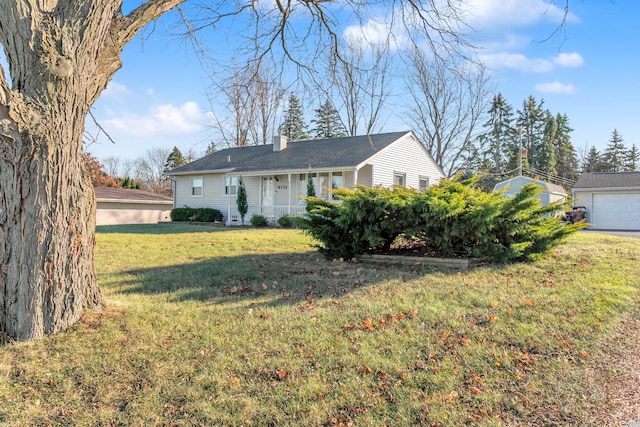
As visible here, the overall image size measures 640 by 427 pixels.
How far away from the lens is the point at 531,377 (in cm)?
295

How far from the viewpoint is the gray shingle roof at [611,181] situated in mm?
21922

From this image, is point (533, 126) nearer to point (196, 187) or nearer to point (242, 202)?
point (242, 202)

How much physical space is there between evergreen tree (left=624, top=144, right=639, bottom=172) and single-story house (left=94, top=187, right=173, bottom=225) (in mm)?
53443

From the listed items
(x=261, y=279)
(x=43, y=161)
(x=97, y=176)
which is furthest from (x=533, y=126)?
(x=43, y=161)

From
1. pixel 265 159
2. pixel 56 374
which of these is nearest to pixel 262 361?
pixel 56 374

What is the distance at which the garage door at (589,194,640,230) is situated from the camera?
21.8 m

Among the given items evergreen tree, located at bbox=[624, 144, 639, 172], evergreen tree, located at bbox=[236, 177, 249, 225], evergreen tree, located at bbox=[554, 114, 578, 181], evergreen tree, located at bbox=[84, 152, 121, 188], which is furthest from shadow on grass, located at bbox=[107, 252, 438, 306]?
evergreen tree, located at bbox=[624, 144, 639, 172]

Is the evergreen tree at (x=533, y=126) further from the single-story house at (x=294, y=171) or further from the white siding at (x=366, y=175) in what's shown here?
the white siding at (x=366, y=175)

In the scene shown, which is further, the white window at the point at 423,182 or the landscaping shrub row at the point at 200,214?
the white window at the point at 423,182

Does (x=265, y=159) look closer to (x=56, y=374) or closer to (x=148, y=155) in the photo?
(x=56, y=374)

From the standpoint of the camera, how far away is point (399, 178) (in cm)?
1991

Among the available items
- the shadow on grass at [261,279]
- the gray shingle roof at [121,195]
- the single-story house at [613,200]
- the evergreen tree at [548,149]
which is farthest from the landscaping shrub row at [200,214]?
the evergreen tree at [548,149]

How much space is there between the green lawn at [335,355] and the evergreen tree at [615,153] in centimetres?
5399

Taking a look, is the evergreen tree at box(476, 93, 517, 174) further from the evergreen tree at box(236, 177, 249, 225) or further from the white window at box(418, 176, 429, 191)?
the evergreen tree at box(236, 177, 249, 225)
